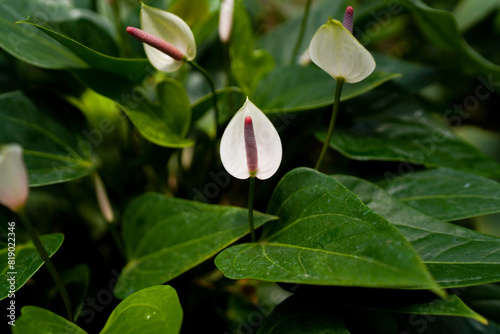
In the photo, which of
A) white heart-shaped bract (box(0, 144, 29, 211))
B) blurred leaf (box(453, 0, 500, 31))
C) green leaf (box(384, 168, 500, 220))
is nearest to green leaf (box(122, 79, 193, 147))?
white heart-shaped bract (box(0, 144, 29, 211))

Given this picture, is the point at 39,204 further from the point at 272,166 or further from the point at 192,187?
the point at 272,166

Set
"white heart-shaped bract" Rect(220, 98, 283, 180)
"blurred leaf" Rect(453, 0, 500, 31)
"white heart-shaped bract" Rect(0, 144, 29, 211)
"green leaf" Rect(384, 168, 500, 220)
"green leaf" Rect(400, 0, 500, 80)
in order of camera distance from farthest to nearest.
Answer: "blurred leaf" Rect(453, 0, 500, 31)
"green leaf" Rect(400, 0, 500, 80)
"green leaf" Rect(384, 168, 500, 220)
"white heart-shaped bract" Rect(220, 98, 283, 180)
"white heart-shaped bract" Rect(0, 144, 29, 211)

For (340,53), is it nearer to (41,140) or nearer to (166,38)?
(166,38)

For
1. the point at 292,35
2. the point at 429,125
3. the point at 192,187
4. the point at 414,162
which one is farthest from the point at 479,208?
the point at 292,35

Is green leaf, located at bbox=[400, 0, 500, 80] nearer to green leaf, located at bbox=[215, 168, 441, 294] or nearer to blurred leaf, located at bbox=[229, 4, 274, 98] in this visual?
blurred leaf, located at bbox=[229, 4, 274, 98]

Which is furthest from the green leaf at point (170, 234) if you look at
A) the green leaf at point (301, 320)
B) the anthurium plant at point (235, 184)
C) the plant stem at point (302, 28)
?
the plant stem at point (302, 28)

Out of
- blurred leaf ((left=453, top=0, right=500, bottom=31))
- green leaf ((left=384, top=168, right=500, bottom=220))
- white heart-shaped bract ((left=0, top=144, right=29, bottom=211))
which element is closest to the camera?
white heart-shaped bract ((left=0, top=144, right=29, bottom=211))

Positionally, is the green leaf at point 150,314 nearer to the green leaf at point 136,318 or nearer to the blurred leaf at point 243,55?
the green leaf at point 136,318
